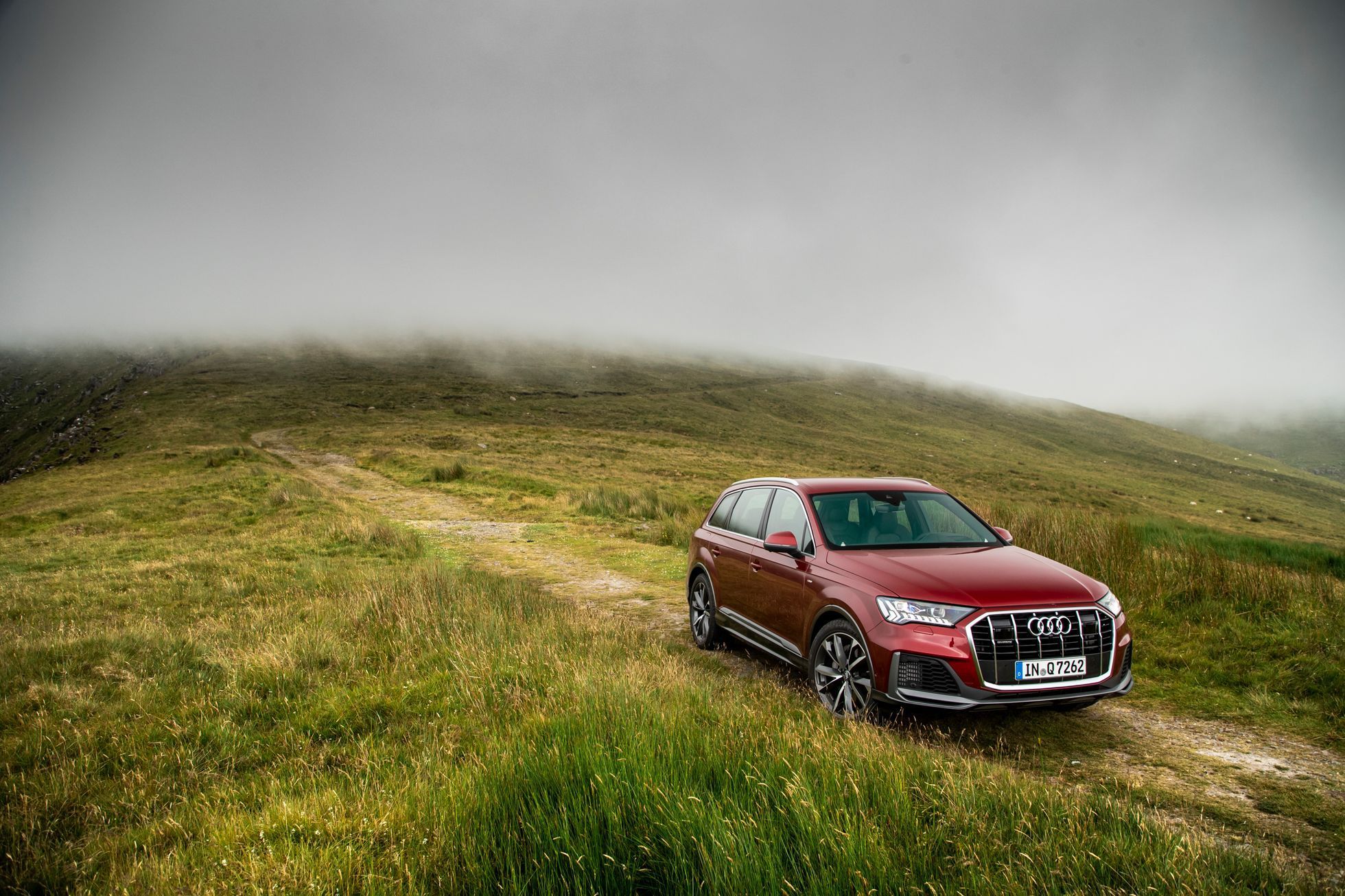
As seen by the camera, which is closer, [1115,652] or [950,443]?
[1115,652]

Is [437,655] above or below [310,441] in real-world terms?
above

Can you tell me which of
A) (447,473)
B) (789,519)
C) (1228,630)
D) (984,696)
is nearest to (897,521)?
(789,519)

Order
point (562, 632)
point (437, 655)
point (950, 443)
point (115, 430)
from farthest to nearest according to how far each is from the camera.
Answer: point (950, 443) < point (115, 430) < point (562, 632) < point (437, 655)

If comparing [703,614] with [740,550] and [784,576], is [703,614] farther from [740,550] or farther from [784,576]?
[784,576]

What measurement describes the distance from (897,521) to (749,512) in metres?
1.58

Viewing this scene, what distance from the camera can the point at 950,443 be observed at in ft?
286

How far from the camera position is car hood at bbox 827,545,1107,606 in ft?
16.3

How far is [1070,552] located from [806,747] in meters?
7.85

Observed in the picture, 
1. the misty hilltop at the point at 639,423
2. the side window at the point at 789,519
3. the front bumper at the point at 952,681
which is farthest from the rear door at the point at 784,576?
the misty hilltop at the point at 639,423

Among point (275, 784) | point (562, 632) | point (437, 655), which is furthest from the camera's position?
point (562, 632)

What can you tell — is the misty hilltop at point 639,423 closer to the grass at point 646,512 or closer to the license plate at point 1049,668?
the grass at point 646,512

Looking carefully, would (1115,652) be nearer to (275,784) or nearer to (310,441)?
(275,784)

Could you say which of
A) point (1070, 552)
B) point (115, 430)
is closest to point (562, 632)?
point (1070, 552)

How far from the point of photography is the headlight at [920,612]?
16.0 ft
